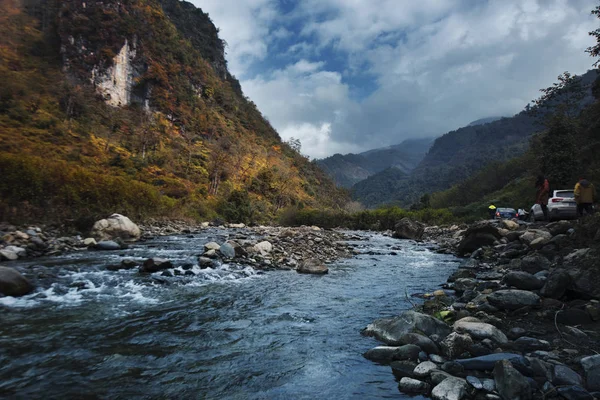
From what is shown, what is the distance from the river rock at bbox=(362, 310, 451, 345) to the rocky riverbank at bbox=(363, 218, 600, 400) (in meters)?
0.02

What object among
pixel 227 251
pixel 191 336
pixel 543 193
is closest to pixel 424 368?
pixel 191 336

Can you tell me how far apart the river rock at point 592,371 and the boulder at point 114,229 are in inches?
741

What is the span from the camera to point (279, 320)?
6.71 metres

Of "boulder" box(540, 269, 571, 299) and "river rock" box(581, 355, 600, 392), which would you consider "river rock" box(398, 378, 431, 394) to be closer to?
"river rock" box(581, 355, 600, 392)

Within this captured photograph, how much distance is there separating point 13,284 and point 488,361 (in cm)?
943

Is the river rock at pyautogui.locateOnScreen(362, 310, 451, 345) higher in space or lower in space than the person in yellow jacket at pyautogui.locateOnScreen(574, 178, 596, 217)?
lower

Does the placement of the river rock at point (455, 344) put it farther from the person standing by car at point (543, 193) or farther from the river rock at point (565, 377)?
the person standing by car at point (543, 193)

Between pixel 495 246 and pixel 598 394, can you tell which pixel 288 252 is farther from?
pixel 598 394

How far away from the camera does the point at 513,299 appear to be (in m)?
6.42

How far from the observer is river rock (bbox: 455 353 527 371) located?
3977 millimetres

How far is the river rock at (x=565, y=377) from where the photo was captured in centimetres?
351

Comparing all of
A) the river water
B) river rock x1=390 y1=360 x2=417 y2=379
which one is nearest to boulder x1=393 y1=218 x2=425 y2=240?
the river water

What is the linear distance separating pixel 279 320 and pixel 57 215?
1640 cm

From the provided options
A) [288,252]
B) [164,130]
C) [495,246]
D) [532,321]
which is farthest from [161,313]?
[164,130]
